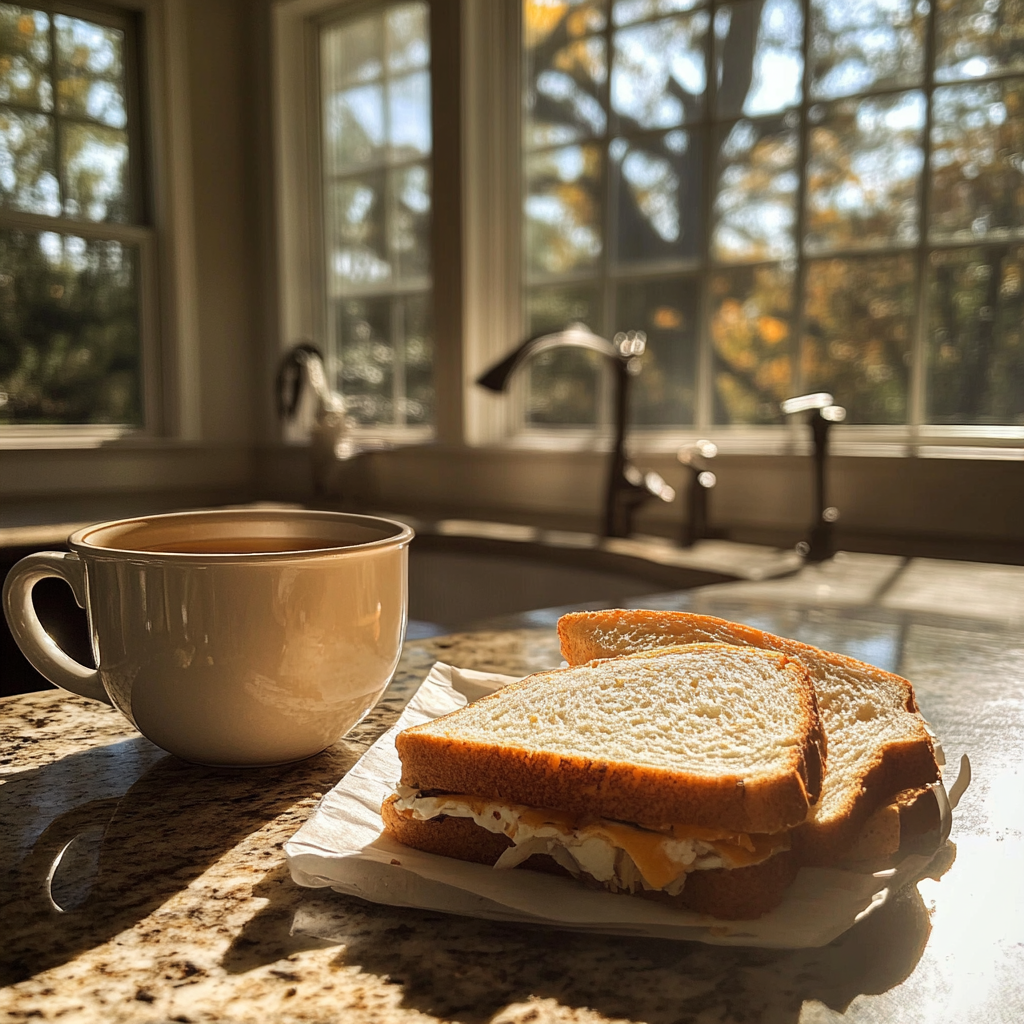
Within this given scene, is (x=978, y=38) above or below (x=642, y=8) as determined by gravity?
below

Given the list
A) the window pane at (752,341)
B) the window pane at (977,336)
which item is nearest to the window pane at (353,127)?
the window pane at (752,341)

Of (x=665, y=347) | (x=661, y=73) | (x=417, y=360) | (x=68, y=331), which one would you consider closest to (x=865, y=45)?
(x=661, y=73)

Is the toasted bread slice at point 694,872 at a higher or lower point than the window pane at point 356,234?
lower

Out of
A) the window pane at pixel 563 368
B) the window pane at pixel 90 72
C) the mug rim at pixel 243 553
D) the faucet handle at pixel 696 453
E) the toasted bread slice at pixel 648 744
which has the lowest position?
the toasted bread slice at pixel 648 744

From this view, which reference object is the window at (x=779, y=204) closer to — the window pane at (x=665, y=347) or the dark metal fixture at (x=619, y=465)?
the window pane at (x=665, y=347)

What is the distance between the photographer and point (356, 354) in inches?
127

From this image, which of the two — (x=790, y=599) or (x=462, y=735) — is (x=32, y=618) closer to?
(x=462, y=735)

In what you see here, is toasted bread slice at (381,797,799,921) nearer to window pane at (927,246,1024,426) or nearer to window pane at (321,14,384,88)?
window pane at (927,246,1024,426)

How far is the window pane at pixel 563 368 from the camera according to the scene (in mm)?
2529

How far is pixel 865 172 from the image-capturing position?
2035 millimetres

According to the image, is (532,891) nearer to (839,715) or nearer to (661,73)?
(839,715)

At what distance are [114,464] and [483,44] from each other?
1.78 m

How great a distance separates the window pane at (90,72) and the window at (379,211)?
69 centimetres

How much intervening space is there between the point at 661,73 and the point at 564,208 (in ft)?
1.41
